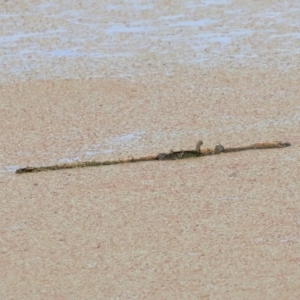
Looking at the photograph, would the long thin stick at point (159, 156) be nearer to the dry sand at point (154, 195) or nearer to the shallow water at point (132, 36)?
the dry sand at point (154, 195)

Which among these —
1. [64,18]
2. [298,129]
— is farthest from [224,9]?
[298,129]

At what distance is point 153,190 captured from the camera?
3.66 m

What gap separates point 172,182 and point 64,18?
309 centimetres

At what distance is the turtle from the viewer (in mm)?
3970

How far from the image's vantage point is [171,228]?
3299mm

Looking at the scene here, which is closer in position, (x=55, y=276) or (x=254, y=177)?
(x=55, y=276)

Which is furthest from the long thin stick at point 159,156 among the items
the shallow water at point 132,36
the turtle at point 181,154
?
the shallow water at point 132,36

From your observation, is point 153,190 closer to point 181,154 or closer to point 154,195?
point 154,195

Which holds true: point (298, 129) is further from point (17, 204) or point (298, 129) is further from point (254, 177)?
point (17, 204)

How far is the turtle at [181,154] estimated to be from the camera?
3970mm

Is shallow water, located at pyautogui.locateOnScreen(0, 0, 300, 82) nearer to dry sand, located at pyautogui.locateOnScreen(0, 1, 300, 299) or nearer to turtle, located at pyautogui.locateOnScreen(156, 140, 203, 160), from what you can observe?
dry sand, located at pyautogui.locateOnScreen(0, 1, 300, 299)

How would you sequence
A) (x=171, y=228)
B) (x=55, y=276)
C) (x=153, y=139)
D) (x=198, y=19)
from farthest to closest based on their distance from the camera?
(x=198, y=19), (x=153, y=139), (x=171, y=228), (x=55, y=276)

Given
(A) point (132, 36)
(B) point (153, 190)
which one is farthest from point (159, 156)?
(A) point (132, 36)

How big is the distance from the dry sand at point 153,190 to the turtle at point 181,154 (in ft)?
0.12
